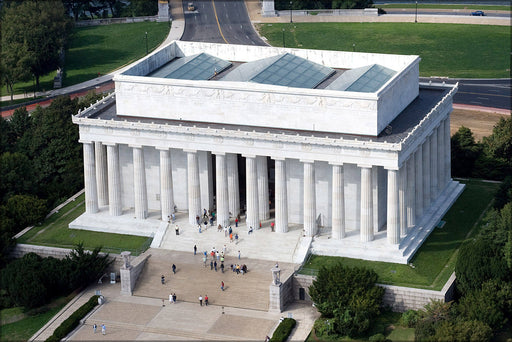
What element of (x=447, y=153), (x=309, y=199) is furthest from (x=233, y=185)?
(x=447, y=153)

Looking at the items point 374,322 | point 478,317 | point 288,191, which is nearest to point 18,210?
point 288,191

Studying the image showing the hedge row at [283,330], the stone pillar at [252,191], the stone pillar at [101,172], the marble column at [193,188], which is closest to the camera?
the hedge row at [283,330]

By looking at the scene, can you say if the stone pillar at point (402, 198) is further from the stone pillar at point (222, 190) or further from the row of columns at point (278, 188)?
the stone pillar at point (222, 190)

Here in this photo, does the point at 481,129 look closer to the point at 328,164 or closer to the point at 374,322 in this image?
the point at 328,164

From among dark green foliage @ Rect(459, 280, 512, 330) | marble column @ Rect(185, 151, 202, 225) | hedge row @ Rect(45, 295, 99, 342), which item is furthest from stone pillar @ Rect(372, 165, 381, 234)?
hedge row @ Rect(45, 295, 99, 342)

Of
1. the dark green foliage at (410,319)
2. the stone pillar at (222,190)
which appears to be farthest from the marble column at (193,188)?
the dark green foliage at (410,319)

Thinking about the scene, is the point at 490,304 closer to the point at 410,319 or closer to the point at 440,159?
the point at 410,319
